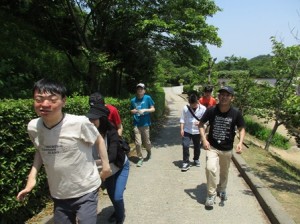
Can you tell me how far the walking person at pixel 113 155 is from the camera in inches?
147

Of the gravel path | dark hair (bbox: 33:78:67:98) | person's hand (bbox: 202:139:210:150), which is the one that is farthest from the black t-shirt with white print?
dark hair (bbox: 33:78:67:98)

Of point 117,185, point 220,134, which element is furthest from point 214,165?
point 117,185

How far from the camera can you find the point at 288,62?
34.7 ft

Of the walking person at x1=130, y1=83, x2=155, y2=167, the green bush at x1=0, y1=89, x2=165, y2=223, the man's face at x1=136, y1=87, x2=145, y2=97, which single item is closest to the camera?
the green bush at x1=0, y1=89, x2=165, y2=223

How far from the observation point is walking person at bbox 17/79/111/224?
273 cm

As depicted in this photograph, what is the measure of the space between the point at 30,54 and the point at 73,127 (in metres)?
9.20

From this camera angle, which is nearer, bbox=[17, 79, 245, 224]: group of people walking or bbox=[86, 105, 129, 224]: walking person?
bbox=[17, 79, 245, 224]: group of people walking

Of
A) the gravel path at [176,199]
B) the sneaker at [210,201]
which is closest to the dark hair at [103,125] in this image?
the gravel path at [176,199]

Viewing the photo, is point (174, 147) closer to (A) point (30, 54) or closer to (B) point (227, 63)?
(A) point (30, 54)

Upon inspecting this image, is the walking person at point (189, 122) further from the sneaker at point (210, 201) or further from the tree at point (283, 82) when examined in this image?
the tree at point (283, 82)

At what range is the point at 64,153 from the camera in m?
2.82

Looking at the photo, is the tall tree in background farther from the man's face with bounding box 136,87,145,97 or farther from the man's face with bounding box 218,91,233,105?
the man's face with bounding box 218,91,233,105

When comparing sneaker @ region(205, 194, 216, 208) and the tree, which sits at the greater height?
the tree

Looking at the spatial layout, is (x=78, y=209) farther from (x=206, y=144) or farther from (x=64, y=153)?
(x=206, y=144)
